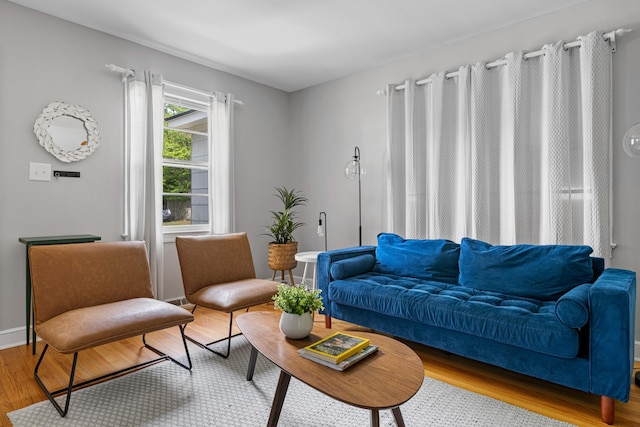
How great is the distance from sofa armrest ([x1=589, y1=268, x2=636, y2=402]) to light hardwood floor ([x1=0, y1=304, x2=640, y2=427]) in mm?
219

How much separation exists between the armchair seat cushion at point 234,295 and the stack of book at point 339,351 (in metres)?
0.99

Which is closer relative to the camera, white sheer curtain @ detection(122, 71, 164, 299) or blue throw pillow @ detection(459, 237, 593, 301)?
blue throw pillow @ detection(459, 237, 593, 301)

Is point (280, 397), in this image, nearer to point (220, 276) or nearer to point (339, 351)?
point (339, 351)

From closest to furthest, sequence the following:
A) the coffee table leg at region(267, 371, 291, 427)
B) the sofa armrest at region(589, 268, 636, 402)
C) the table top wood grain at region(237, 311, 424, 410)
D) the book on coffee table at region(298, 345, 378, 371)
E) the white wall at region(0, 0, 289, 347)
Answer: the table top wood grain at region(237, 311, 424, 410) → the book on coffee table at region(298, 345, 378, 371) → the coffee table leg at region(267, 371, 291, 427) → the sofa armrest at region(589, 268, 636, 402) → the white wall at region(0, 0, 289, 347)

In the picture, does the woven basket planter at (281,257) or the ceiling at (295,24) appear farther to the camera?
the woven basket planter at (281,257)

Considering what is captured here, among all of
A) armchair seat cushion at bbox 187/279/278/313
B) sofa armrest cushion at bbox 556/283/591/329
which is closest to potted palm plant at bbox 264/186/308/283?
armchair seat cushion at bbox 187/279/278/313

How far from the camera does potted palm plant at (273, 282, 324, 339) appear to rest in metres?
1.87

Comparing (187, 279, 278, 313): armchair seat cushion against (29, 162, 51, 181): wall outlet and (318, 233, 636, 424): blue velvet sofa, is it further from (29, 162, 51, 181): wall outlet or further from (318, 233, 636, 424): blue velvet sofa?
(29, 162, 51, 181): wall outlet

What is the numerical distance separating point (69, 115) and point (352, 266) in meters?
2.72

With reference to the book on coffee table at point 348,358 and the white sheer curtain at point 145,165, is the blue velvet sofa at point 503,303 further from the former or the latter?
the white sheer curtain at point 145,165

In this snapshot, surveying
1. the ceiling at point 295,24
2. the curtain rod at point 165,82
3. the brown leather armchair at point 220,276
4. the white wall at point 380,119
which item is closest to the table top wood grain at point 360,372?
the brown leather armchair at point 220,276

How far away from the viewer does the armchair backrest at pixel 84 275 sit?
224 centimetres

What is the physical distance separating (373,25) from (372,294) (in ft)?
7.55

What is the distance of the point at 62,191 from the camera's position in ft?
10.2
